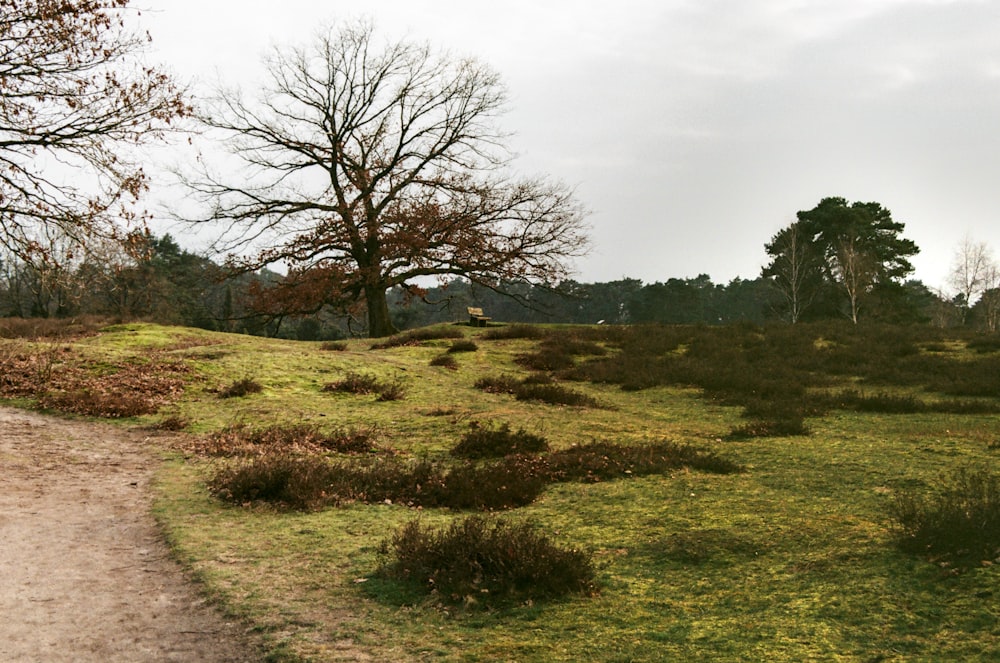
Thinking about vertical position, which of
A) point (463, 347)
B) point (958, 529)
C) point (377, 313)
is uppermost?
point (377, 313)

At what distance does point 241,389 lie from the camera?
47.4ft

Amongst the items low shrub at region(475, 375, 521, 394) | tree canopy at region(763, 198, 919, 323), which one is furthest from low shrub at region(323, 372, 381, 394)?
tree canopy at region(763, 198, 919, 323)

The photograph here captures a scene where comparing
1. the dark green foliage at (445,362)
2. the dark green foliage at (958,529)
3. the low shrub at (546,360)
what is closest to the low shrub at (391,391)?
the dark green foliage at (445,362)

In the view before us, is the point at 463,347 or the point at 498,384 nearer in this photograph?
the point at 498,384

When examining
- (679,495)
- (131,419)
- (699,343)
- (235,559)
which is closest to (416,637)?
(235,559)

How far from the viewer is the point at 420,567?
4938mm

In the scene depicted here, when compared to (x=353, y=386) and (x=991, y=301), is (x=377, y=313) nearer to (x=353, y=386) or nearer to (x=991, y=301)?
(x=353, y=386)

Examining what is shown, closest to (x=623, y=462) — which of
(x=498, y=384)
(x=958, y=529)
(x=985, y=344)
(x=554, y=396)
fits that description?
(x=958, y=529)

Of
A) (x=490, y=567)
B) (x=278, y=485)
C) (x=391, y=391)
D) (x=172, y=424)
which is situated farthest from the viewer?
(x=391, y=391)

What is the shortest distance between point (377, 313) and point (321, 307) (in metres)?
2.60

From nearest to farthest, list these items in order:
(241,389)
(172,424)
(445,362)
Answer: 1. (172,424)
2. (241,389)
3. (445,362)

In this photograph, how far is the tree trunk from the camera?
31.8 meters

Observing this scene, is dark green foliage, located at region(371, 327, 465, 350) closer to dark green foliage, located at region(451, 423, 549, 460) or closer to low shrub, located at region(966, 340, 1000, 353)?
dark green foliage, located at region(451, 423, 549, 460)

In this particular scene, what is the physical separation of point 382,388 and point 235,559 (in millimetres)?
9773
